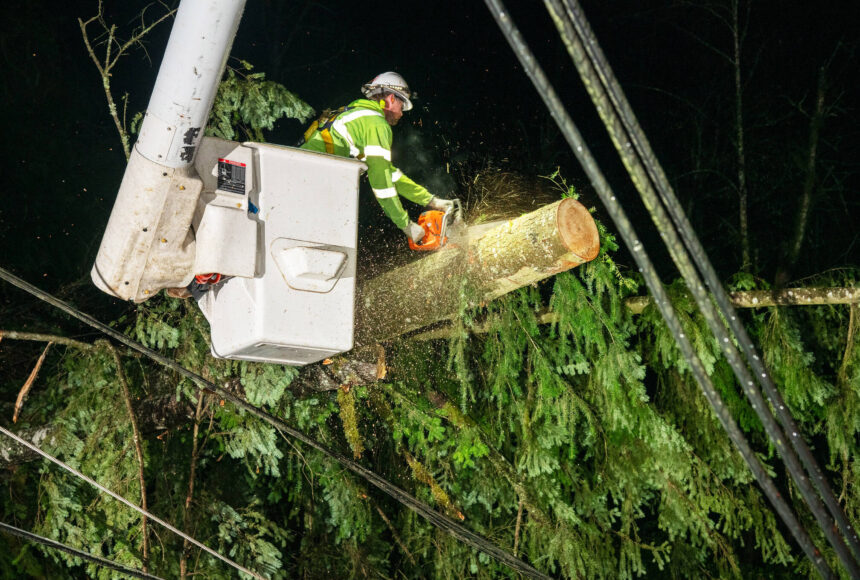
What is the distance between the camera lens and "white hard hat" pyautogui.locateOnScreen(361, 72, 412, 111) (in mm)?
5031

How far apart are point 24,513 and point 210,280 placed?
3.57 m

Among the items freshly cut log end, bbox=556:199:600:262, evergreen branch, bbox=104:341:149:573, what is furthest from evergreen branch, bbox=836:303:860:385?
evergreen branch, bbox=104:341:149:573

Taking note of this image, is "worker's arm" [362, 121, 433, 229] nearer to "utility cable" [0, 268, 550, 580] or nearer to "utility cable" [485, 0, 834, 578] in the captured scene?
"utility cable" [0, 268, 550, 580]

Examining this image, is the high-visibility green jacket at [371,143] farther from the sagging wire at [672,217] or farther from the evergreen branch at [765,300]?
the sagging wire at [672,217]

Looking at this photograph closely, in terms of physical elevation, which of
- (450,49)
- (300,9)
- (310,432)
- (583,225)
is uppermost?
(300,9)

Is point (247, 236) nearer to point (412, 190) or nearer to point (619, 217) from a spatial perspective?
point (412, 190)

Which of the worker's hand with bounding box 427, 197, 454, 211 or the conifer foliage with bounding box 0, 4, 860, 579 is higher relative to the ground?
the worker's hand with bounding box 427, 197, 454, 211

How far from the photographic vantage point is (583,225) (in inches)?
149

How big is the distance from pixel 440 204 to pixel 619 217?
2934 millimetres

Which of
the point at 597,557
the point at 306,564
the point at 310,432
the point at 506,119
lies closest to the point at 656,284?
the point at 310,432

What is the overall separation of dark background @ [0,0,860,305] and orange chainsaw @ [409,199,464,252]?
2239 millimetres

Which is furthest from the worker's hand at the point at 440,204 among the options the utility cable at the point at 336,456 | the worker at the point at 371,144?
the utility cable at the point at 336,456

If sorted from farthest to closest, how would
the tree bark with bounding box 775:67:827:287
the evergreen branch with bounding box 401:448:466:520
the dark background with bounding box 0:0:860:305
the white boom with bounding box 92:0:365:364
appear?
the tree bark with bounding box 775:67:827:287 → the dark background with bounding box 0:0:860:305 → the evergreen branch with bounding box 401:448:466:520 → the white boom with bounding box 92:0:365:364

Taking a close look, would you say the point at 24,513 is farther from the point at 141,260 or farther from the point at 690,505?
the point at 690,505
